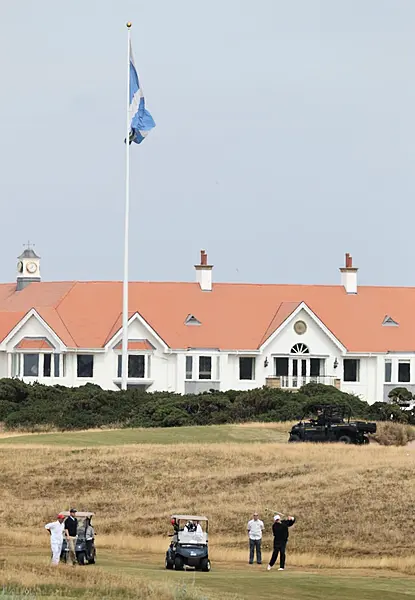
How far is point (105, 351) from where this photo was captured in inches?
3482

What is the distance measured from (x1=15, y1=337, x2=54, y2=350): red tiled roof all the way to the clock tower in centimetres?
1120

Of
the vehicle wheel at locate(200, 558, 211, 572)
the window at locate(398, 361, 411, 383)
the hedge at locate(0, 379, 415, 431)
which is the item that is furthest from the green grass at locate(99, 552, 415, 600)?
the window at locate(398, 361, 411, 383)

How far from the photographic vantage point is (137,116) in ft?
265

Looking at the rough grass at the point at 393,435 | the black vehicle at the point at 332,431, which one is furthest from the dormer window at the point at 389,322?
the black vehicle at the point at 332,431

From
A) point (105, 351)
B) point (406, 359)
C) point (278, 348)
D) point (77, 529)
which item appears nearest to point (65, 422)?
point (105, 351)

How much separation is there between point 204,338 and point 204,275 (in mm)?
6683

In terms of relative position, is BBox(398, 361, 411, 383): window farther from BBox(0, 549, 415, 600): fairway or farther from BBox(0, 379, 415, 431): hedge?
BBox(0, 549, 415, 600): fairway

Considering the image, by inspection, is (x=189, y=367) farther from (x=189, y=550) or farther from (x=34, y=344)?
(x=189, y=550)

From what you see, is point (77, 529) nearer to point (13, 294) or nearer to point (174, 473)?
point (174, 473)

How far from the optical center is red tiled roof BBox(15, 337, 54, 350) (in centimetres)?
8781

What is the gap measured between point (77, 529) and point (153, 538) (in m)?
8.16

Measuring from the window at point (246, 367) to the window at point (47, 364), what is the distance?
1127 centimetres

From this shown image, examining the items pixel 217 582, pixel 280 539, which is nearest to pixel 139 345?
pixel 280 539

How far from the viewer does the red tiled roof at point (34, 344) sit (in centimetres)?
8781
